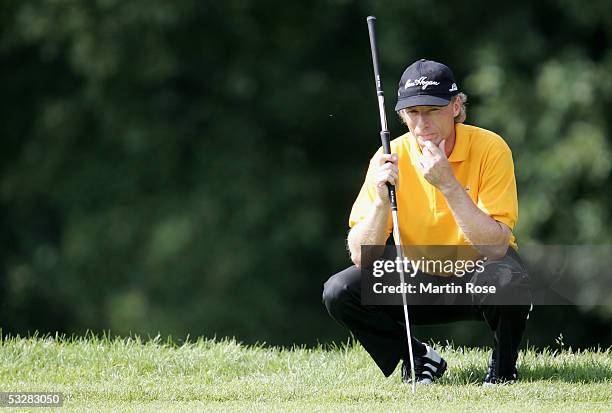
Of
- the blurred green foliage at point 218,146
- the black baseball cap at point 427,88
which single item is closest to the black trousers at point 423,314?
the black baseball cap at point 427,88

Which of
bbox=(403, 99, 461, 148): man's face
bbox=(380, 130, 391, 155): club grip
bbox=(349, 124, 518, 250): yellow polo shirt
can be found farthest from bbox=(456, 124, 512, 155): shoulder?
bbox=(380, 130, 391, 155): club grip

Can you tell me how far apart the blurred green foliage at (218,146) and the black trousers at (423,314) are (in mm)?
7167

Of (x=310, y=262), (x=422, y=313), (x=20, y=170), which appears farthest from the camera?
(x=20, y=170)

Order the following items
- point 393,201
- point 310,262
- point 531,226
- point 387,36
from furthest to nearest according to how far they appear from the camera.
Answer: point 310,262, point 387,36, point 531,226, point 393,201

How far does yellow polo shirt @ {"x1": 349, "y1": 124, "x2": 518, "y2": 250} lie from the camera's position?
5242 millimetres

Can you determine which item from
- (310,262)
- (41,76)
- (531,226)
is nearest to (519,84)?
(531,226)

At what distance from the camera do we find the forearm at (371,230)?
520 cm

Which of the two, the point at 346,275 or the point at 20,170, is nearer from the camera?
the point at 346,275

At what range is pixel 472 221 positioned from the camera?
5.02 meters

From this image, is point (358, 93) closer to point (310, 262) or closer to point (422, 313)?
point (310, 262)

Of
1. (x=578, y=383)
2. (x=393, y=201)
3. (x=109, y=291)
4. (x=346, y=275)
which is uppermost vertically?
(x=393, y=201)

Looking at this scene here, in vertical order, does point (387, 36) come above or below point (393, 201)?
above

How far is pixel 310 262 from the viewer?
14078 mm

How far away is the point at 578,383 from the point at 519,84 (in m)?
7.24
